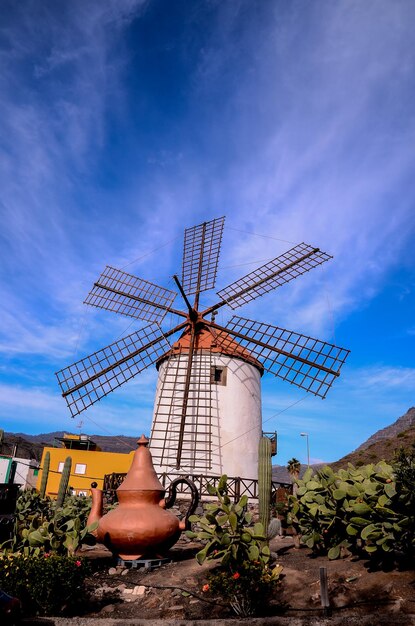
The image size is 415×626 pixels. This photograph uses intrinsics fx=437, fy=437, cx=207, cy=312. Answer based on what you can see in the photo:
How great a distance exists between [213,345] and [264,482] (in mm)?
8169

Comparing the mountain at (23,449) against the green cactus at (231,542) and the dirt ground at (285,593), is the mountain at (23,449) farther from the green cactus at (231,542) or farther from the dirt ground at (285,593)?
the green cactus at (231,542)

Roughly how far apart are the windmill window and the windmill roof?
0.58 metres

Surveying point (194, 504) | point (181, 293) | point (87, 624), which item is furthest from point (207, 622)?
point (181, 293)

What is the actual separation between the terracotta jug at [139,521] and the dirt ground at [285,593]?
1.16ft

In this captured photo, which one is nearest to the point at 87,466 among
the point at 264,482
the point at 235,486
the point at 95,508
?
the point at 235,486

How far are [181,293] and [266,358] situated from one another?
4.02 m

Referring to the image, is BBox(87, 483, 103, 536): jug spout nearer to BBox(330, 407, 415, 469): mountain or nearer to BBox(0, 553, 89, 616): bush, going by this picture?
BBox(0, 553, 89, 616): bush

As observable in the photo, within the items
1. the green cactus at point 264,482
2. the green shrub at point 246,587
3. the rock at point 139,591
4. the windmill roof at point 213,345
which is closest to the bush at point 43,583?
the rock at point 139,591

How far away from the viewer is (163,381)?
16.0m

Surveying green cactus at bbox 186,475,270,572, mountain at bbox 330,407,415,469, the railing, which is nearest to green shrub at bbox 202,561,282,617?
green cactus at bbox 186,475,270,572

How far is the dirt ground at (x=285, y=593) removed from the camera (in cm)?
475

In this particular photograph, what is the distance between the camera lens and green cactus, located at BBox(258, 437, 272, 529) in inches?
302

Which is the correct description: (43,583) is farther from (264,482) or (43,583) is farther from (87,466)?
(87,466)

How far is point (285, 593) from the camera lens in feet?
18.0
